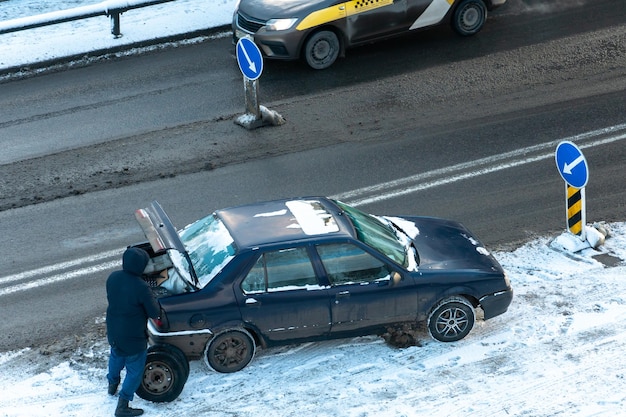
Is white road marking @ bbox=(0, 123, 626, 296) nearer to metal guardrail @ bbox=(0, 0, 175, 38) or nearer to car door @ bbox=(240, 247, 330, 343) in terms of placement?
car door @ bbox=(240, 247, 330, 343)

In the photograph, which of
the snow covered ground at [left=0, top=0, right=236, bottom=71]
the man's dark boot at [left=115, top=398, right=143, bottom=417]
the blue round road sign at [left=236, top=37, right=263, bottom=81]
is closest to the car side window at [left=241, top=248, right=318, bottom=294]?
the man's dark boot at [left=115, top=398, right=143, bottom=417]

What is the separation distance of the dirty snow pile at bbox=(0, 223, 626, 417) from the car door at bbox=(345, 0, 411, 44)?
7612mm

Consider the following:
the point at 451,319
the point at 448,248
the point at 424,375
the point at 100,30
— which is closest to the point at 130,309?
the point at 424,375

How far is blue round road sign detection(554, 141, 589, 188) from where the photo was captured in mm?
11469

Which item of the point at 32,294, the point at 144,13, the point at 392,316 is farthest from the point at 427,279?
Result: the point at 144,13

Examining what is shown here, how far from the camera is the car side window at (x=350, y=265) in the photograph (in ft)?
31.0

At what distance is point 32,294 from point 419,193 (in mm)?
5312

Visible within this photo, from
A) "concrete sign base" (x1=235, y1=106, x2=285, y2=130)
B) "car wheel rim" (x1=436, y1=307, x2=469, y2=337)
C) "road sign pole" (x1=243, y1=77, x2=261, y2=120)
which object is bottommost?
"car wheel rim" (x1=436, y1=307, x2=469, y2=337)

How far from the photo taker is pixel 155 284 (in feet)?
31.4

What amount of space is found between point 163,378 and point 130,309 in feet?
2.91

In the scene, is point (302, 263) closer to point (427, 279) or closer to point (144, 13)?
point (427, 279)

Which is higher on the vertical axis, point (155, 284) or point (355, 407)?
point (155, 284)

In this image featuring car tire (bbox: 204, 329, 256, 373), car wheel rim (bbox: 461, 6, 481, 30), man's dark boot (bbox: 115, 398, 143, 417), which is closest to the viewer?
man's dark boot (bbox: 115, 398, 143, 417)

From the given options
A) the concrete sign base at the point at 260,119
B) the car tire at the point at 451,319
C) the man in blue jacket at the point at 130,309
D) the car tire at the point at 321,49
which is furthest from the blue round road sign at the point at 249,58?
the man in blue jacket at the point at 130,309
